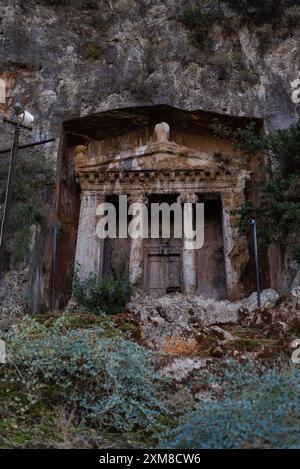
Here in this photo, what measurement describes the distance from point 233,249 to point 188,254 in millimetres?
1236

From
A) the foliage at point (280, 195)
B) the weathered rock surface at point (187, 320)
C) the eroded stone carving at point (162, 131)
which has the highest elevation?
the eroded stone carving at point (162, 131)

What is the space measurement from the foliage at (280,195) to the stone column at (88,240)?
4.19m

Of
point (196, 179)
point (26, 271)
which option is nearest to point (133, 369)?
point (26, 271)

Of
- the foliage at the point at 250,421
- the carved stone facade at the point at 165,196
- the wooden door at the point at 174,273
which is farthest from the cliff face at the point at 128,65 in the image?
the foliage at the point at 250,421

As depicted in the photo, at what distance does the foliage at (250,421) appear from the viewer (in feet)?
13.4

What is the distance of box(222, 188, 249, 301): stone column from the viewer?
541 inches

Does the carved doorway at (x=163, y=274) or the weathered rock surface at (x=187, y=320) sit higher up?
the carved doorway at (x=163, y=274)

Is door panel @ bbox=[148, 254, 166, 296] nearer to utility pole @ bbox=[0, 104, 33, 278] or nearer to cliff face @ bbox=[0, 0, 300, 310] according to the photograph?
cliff face @ bbox=[0, 0, 300, 310]

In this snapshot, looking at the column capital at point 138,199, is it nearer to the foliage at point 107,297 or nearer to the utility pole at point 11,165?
the foliage at point 107,297

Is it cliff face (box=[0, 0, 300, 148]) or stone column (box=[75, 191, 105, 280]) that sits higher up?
cliff face (box=[0, 0, 300, 148])

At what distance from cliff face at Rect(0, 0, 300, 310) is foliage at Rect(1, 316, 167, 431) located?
9223 millimetres

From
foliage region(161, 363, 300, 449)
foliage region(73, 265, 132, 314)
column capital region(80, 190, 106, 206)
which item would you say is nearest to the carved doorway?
column capital region(80, 190, 106, 206)

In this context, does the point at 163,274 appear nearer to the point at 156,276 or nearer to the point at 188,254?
the point at 156,276

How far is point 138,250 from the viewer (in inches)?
575
